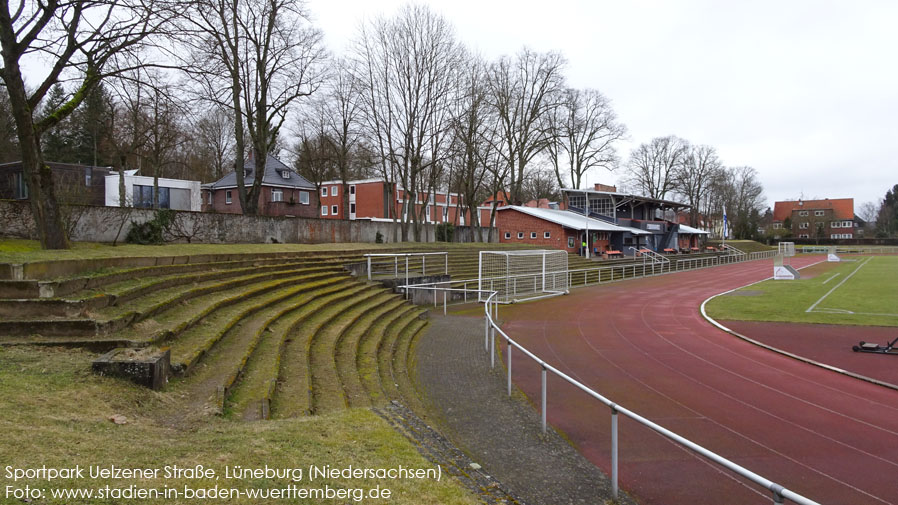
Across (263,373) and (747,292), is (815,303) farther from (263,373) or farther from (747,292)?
(263,373)

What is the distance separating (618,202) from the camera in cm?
5166

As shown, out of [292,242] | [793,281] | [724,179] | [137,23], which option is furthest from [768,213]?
[137,23]

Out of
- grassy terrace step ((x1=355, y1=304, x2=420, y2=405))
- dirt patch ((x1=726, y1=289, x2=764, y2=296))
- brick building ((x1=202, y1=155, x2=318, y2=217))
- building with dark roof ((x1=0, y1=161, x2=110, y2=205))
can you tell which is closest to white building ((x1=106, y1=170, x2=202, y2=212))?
building with dark roof ((x1=0, y1=161, x2=110, y2=205))

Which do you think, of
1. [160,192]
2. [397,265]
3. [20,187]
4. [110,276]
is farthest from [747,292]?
[160,192]

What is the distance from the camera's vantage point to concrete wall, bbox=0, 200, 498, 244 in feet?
44.0

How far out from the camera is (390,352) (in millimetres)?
10648

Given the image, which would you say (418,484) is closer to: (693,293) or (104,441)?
(104,441)

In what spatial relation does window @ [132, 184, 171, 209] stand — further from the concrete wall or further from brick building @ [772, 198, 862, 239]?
brick building @ [772, 198, 862, 239]

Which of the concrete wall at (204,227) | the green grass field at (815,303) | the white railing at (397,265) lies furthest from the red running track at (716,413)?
the concrete wall at (204,227)

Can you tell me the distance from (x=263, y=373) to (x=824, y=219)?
12099cm

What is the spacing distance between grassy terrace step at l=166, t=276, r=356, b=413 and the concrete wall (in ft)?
27.5

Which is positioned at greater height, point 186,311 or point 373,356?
point 186,311

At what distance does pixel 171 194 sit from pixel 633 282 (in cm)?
3322

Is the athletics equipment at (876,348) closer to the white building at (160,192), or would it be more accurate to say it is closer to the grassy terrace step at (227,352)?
the grassy terrace step at (227,352)
